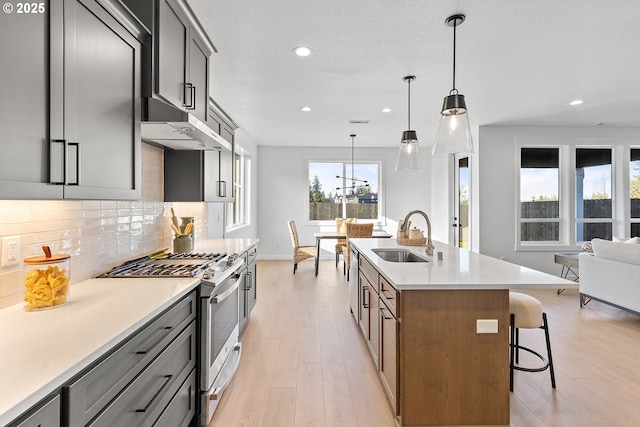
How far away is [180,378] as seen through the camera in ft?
5.53

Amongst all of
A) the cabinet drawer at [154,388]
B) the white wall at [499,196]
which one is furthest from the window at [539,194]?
the cabinet drawer at [154,388]

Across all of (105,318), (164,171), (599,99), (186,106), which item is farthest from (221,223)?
(599,99)

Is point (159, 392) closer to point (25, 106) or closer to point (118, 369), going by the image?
point (118, 369)

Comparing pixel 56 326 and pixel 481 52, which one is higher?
pixel 481 52

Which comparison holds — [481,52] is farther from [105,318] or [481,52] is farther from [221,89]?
[105,318]

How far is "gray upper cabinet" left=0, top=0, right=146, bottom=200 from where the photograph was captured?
41.3 inches

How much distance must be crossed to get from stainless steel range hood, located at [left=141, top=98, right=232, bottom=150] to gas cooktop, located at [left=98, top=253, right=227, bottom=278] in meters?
0.84

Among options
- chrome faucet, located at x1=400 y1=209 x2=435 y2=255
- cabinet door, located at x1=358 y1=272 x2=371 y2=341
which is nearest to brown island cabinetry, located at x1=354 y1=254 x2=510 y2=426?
cabinet door, located at x1=358 y1=272 x2=371 y2=341

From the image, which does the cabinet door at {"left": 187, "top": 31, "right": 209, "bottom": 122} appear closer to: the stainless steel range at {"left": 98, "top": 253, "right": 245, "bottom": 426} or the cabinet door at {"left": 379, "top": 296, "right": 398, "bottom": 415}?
the stainless steel range at {"left": 98, "top": 253, "right": 245, "bottom": 426}

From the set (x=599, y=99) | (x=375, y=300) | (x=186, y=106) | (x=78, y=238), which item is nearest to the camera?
(x=78, y=238)

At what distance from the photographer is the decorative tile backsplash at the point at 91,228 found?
55.9 inches

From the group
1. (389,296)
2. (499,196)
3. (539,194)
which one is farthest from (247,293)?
(539,194)

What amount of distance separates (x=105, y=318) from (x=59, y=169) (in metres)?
0.56

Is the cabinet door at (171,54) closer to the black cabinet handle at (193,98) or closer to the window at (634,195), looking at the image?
the black cabinet handle at (193,98)
